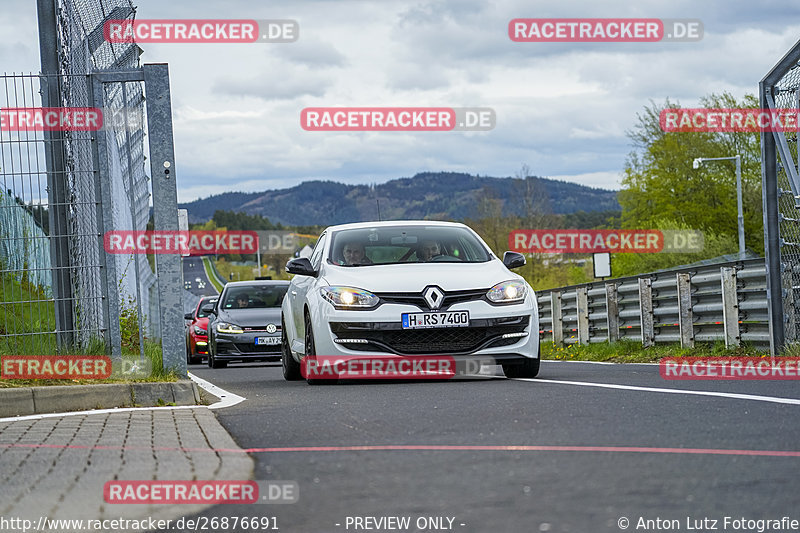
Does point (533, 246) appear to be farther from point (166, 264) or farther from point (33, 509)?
point (33, 509)

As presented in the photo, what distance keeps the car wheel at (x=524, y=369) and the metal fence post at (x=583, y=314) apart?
12487 millimetres

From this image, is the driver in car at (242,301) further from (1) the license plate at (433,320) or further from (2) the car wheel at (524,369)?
(1) the license plate at (433,320)

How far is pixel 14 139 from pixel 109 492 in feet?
19.5

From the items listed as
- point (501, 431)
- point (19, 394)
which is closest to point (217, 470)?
point (501, 431)

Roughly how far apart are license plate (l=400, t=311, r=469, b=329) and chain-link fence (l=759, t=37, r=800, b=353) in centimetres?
415

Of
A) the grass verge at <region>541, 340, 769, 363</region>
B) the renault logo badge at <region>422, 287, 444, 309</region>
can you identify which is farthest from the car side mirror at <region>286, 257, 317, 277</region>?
the grass verge at <region>541, 340, 769, 363</region>

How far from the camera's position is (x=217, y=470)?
212 inches

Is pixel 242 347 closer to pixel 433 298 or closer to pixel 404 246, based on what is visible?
pixel 404 246

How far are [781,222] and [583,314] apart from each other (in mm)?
10908

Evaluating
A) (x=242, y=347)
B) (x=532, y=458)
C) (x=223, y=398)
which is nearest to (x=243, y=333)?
(x=242, y=347)

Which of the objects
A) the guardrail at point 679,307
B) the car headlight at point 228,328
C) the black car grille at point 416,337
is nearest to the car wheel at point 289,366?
the black car grille at point 416,337

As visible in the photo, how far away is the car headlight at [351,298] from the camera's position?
1069 cm

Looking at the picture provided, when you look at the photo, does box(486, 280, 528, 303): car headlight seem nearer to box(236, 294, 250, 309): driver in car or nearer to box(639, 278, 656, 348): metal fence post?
box(639, 278, 656, 348): metal fence post

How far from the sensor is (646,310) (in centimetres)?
1902
